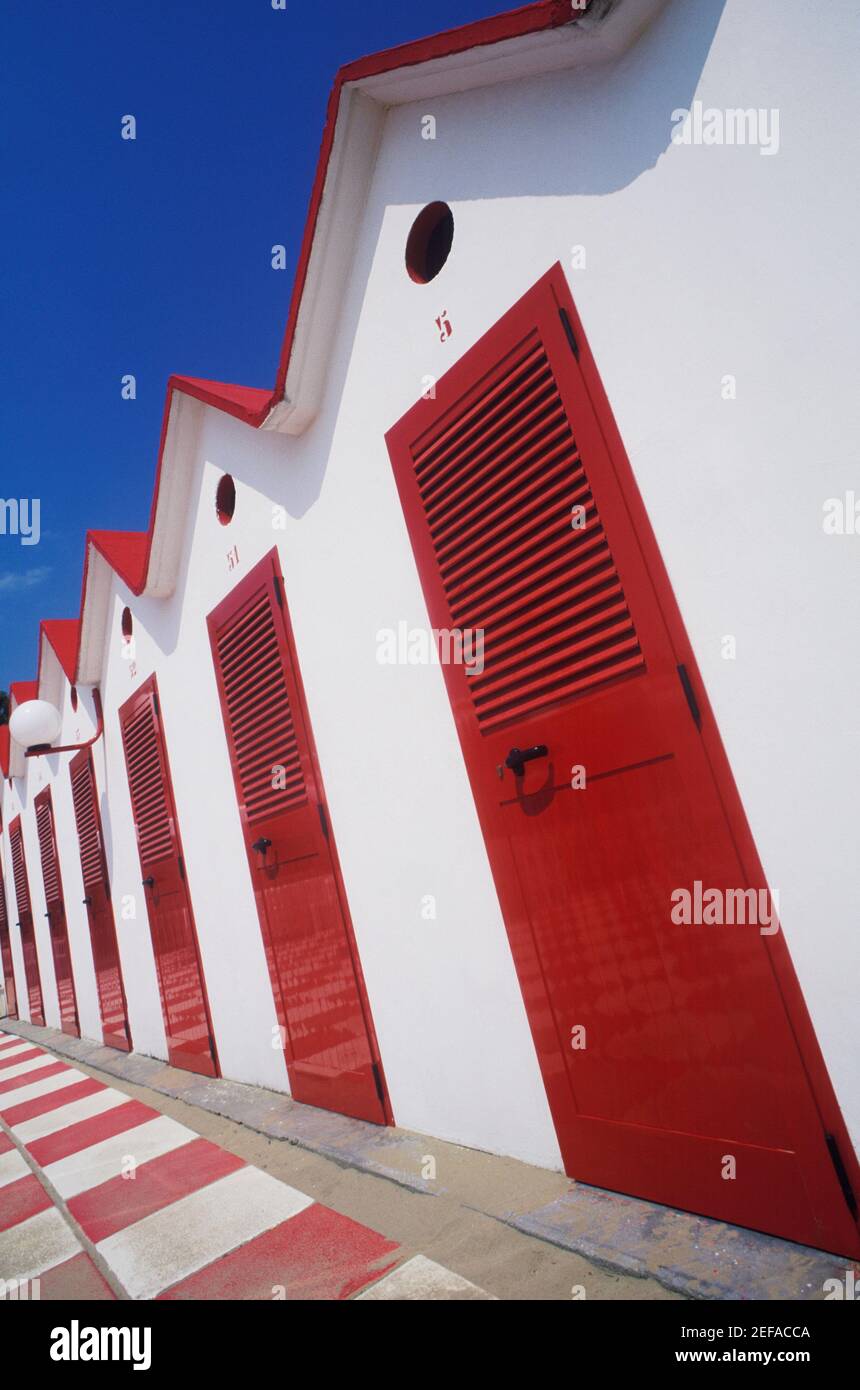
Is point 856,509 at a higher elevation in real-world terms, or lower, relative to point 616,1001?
higher

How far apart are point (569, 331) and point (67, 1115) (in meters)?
5.75

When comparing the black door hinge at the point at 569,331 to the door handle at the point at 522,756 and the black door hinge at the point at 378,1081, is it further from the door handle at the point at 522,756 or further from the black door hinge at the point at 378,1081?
the black door hinge at the point at 378,1081

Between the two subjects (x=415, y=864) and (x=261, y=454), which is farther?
(x=261, y=454)

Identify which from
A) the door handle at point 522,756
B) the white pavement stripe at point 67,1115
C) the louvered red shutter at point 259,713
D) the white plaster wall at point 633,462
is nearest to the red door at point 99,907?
the white pavement stripe at point 67,1115

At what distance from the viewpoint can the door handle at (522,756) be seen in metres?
2.45

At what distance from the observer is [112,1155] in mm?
3994

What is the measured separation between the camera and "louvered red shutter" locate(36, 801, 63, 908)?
9320 millimetres

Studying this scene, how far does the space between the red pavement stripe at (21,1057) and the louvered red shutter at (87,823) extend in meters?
2.14

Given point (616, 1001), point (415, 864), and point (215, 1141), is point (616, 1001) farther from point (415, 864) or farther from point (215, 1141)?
point (215, 1141)

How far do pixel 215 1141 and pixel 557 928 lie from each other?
254cm

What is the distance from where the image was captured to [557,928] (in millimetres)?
2480

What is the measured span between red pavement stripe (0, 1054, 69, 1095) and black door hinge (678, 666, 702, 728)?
7171mm

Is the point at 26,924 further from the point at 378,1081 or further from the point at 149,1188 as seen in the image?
the point at 378,1081

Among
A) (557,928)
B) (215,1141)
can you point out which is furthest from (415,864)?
(215,1141)
